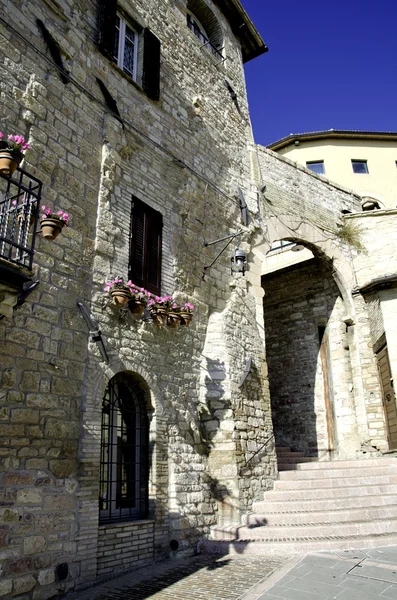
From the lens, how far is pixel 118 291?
6047 millimetres

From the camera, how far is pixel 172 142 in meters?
8.38

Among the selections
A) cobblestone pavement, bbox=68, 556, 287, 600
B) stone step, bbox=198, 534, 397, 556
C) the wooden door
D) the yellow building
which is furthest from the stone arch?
the yellow building

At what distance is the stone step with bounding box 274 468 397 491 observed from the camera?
7918 mm

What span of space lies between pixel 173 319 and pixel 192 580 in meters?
3.32

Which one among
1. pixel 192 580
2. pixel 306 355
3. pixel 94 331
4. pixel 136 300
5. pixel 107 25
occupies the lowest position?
pixel 192 580

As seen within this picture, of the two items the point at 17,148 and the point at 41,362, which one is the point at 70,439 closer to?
the point at 41,362

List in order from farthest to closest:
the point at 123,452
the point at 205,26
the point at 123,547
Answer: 1. the point at 205,26
2. the point at 123,452
3. the point at 123,547

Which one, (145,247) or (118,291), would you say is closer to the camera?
(118,291)

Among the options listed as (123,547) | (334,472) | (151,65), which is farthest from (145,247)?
(334,472)

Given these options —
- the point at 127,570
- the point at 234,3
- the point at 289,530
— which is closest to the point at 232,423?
the point at 289,530

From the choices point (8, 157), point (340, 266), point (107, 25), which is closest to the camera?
point (8, 157)

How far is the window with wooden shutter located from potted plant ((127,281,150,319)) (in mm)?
411

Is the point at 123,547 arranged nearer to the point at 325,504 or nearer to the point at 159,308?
the point at 159,308

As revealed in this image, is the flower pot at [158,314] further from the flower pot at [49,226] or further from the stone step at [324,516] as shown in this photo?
the stone step at [324,516]
